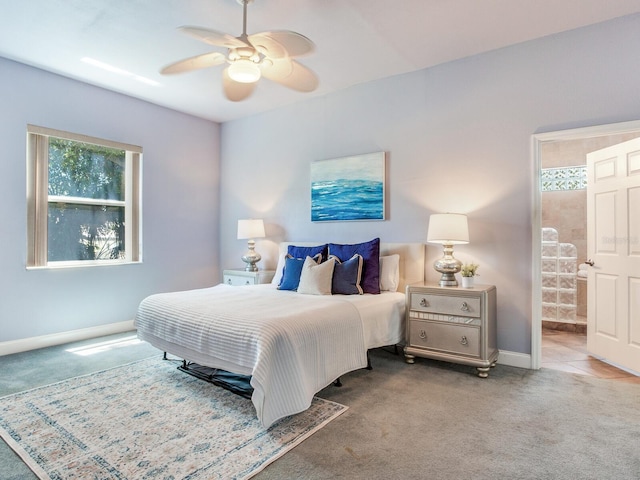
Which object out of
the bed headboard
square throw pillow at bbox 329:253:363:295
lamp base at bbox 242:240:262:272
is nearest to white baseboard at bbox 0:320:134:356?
lamp base at bbox 242:240:262:272

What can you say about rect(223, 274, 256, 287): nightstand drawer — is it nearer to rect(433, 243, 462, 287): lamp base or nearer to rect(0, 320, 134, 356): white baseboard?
rect(0, 320, 134, 356): white baseboard

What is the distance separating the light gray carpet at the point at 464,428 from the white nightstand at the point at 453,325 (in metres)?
0.14

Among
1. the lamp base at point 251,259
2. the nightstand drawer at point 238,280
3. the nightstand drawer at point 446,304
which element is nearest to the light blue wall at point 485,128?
the nightstand drawer at point 446,304

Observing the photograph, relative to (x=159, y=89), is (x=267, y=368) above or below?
below

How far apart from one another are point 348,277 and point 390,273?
0.47m

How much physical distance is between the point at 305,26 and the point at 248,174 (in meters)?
2.58

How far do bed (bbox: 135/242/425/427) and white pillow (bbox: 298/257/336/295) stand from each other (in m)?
0.10

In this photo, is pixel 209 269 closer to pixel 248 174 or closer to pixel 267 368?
pixel 248 174

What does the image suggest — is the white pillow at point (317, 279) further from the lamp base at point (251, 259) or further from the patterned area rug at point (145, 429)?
the lamp base at point (251, 259)

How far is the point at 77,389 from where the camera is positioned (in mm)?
2695

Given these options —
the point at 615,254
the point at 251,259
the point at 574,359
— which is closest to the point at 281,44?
the point at 251,259

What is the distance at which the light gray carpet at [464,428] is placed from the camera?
5.82 ft

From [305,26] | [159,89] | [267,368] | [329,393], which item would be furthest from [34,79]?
[329,393]

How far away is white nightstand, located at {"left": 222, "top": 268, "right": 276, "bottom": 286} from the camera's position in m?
4.52
